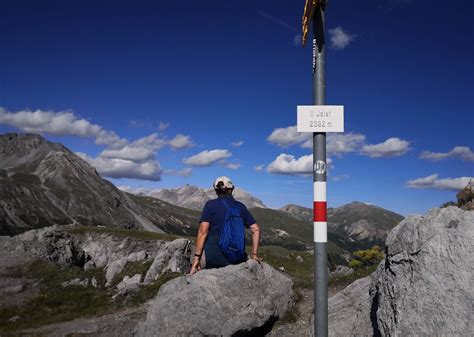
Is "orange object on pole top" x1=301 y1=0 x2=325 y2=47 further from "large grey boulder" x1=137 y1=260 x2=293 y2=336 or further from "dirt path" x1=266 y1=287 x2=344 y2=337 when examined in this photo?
"dirt path" x1=266 y1=287 x2=344 y2=337

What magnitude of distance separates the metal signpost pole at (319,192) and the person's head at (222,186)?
5.06m

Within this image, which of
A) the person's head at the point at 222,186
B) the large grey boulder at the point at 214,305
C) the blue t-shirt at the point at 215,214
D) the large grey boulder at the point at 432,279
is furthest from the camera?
the person's head at the point at 222,186

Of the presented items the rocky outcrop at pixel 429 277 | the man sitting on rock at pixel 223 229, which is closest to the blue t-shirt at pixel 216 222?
the man sitting on rock at pixel 223 229

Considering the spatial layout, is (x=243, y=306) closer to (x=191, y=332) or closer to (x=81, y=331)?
(x=191, y=332)

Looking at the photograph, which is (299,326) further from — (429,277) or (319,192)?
(319,192)

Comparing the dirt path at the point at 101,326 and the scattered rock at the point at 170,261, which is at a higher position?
the scattered rock at the point at 170,261

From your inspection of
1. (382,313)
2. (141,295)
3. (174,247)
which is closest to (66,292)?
(141,295)

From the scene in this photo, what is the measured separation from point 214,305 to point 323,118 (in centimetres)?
657

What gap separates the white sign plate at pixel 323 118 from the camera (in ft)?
22.7

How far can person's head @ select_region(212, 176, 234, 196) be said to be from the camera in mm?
11766

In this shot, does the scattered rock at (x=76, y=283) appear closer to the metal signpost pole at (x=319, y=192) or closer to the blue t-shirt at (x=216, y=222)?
the blue t-shirt at (x=216, y=222)

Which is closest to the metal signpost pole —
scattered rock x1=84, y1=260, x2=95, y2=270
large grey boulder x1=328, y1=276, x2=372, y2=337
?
large grey boulder x1=328, y1=276, x2=372, y2=337

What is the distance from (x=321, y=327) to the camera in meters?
6.71

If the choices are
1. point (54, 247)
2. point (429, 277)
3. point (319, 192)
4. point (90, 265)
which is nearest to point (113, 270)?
point (54, 247)
